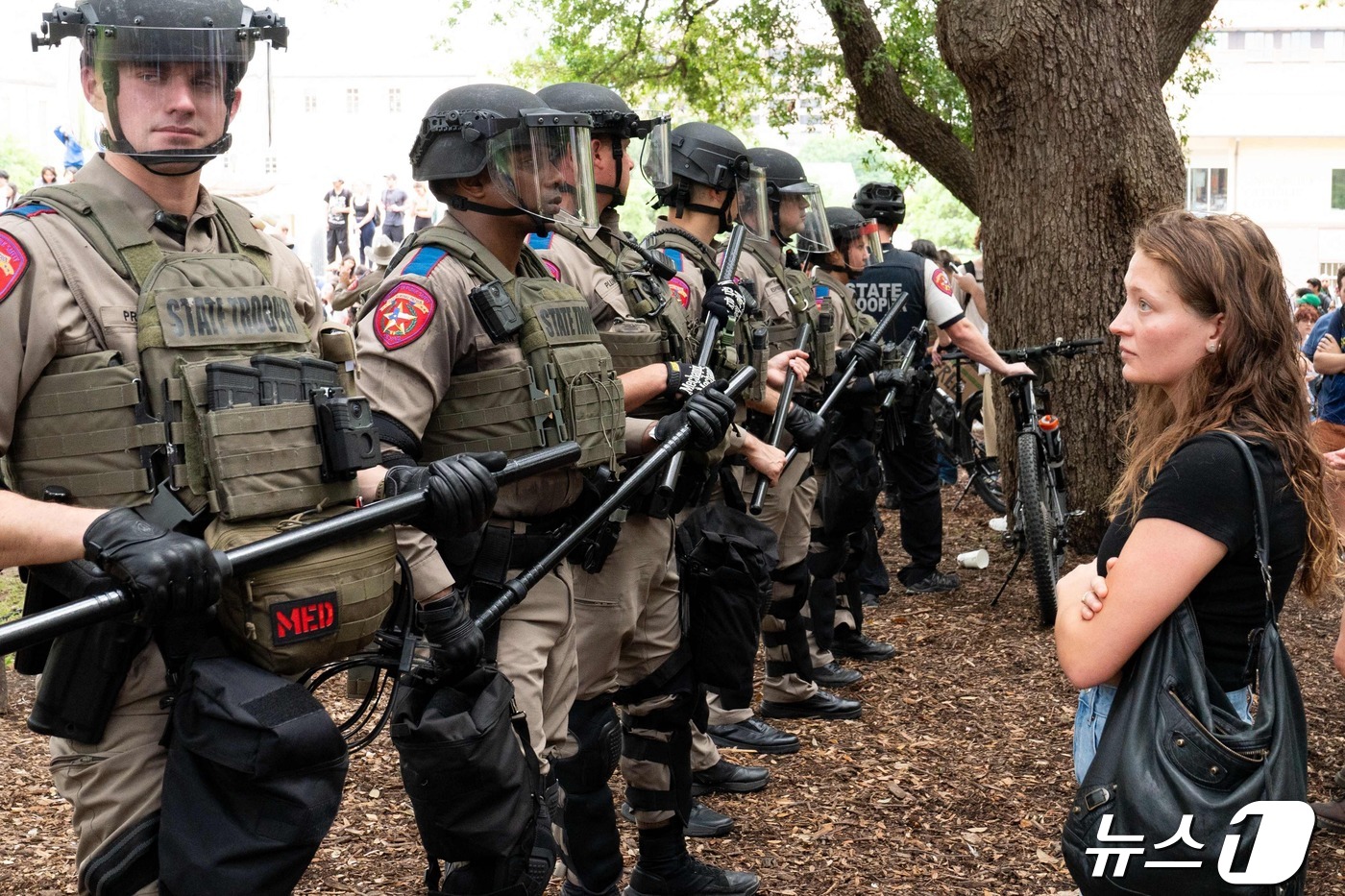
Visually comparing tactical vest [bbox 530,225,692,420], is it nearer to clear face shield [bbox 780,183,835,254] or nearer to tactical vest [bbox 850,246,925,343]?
clear face shield [bbox 780,183,835,254]

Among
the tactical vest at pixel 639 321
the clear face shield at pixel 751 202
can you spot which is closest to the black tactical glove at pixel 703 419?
the tactical vest at pixel 639 321

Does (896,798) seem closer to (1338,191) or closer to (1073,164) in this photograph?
(1073,164)

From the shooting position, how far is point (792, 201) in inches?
257

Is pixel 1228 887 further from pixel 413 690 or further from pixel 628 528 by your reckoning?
pixel 628 528

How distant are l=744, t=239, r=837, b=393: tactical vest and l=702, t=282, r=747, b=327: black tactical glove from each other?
1.01m

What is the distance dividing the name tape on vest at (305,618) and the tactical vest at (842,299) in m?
5.06

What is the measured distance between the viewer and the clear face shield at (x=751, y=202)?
216 inches

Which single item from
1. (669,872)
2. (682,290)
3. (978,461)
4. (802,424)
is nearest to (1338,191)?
(978,461)

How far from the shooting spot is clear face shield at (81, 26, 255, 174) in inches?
98.6

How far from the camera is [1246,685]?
2.43 metres

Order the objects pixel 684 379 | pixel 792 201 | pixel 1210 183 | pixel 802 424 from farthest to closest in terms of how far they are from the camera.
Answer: pixel 1210 183
pixel 792 201
pixel 802 424
pixel 684 379

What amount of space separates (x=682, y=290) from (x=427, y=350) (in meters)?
1.89

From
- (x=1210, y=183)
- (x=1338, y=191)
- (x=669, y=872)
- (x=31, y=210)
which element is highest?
(x=1210, y=183)

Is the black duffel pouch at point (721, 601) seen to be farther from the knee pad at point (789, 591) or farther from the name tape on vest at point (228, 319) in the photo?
the name tape on vest at point (228, 319)
